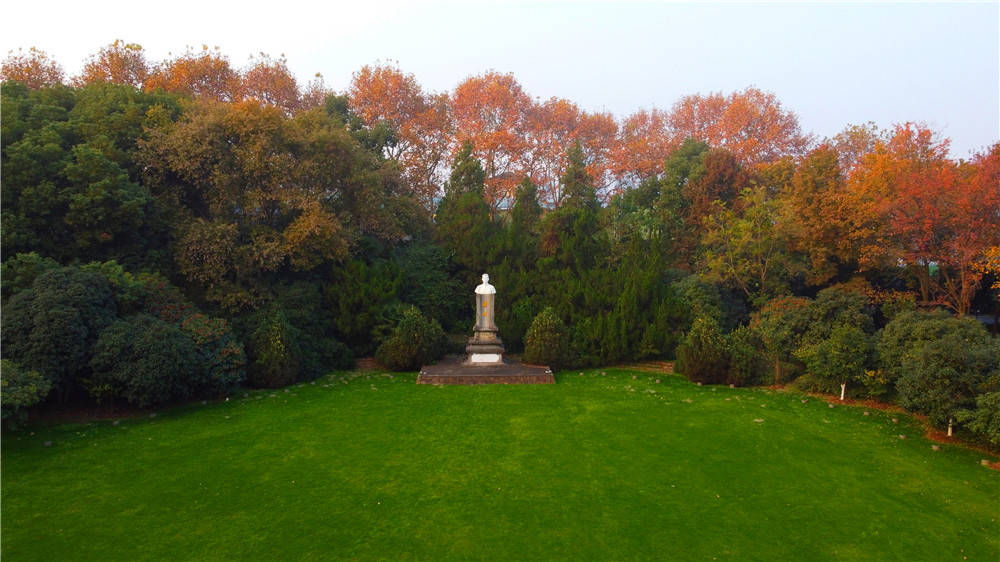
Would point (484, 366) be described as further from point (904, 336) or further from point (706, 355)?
point (904, 336)

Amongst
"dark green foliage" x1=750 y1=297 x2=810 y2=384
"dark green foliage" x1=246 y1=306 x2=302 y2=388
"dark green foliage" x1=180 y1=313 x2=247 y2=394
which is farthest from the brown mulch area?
"dark green foliage" x1=180 y1=313 x2=247 y2=394

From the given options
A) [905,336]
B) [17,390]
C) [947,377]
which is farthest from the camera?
[905,336]

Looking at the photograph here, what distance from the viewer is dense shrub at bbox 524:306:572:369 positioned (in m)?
13.5

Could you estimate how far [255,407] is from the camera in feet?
32.3

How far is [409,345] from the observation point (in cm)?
1331

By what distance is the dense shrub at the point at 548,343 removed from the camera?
13.5 m

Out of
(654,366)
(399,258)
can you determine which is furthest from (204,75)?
(654,366)

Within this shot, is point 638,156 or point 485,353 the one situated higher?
point 638,156

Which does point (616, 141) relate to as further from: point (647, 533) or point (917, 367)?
point (647, 533)

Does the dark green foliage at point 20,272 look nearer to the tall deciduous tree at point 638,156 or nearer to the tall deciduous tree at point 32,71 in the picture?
the tall deciduous tree at point 32,71

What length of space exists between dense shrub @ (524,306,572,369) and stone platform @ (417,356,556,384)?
502 millimetres

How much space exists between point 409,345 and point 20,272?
7352mm

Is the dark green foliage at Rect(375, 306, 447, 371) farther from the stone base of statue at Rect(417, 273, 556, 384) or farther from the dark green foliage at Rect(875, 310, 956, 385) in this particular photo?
the dark green foliage at Rect(875, 310, 956, 385)

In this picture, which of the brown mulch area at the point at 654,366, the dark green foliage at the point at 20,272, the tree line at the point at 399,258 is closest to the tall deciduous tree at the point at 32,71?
the tree line at the point at 399,258
